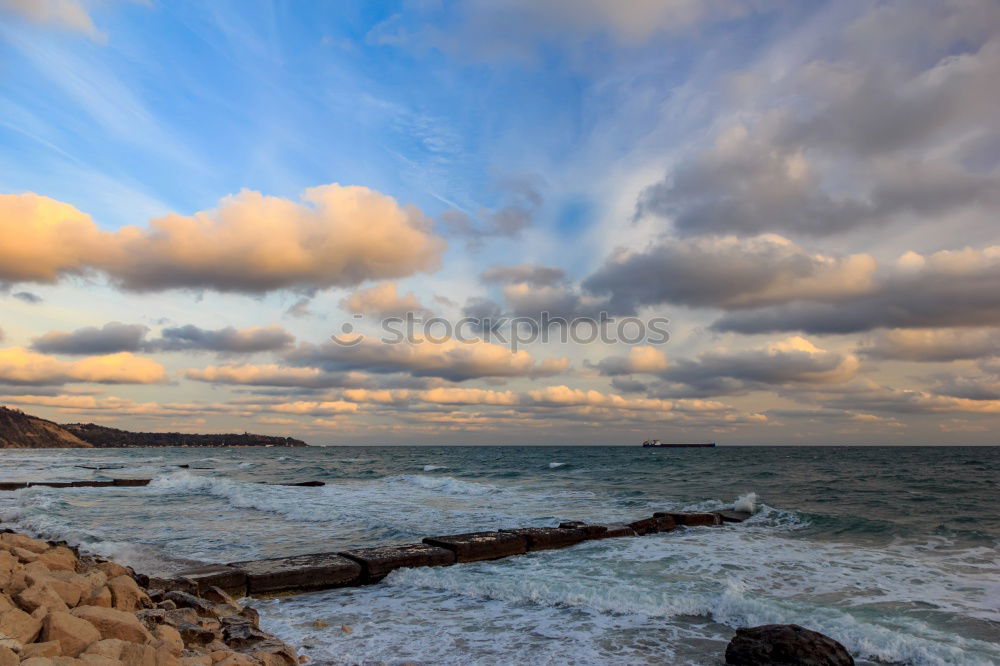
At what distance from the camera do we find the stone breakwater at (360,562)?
8.65 metres

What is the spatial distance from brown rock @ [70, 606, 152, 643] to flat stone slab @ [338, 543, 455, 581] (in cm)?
487

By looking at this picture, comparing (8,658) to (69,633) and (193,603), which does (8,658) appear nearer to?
(69,633)

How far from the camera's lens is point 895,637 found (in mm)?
6887

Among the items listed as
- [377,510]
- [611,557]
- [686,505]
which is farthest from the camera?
[686,505]

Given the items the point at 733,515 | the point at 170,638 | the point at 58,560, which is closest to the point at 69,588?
→ the point at 170,638

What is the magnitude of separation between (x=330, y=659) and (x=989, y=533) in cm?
1620

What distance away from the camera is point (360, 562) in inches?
A: 385

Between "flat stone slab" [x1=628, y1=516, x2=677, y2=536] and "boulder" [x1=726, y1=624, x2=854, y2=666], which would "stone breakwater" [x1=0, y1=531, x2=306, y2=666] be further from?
"flat stone slab" [x1=628, y1=516, x2=677, y2=536]

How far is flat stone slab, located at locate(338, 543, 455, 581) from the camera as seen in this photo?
977cm

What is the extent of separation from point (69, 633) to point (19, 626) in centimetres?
35

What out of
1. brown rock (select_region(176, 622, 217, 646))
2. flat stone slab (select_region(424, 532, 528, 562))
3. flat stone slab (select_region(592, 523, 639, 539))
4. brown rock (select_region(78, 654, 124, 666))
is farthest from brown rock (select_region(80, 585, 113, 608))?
flat stone slab (select_region(592, 523, 639, 539))

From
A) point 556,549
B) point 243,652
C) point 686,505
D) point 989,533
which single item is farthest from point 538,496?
point 243,652

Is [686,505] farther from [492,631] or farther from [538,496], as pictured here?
[492,631]

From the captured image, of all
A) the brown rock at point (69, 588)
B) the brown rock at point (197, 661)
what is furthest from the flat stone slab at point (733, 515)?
the brown rock at point (69, 588)
